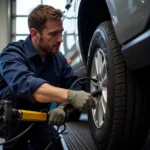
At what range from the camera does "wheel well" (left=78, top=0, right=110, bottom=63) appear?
1.52 metres

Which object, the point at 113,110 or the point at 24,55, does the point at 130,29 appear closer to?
the point at 113,110

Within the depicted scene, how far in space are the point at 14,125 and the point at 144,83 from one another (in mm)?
691

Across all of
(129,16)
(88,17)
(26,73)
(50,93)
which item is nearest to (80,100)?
(50,93)

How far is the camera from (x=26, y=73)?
1173mm

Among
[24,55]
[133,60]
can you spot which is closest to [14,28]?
[24,55]

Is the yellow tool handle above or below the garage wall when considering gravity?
below

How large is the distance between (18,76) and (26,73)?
1.4 inches

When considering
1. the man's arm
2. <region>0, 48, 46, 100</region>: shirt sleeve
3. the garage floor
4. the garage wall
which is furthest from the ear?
the garage wall

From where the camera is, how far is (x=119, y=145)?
118 centimetres

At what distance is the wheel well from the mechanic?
0.21 metres

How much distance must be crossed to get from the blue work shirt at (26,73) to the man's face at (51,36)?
0.26 ft

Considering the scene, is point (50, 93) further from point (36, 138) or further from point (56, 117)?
point (36, 138)

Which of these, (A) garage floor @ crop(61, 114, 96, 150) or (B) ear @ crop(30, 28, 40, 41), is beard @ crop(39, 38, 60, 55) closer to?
(B) ear @ crop(30, 28, 40, 41)

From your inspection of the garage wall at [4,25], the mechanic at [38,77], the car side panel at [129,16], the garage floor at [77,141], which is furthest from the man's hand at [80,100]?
the garage wall at [4,25]
